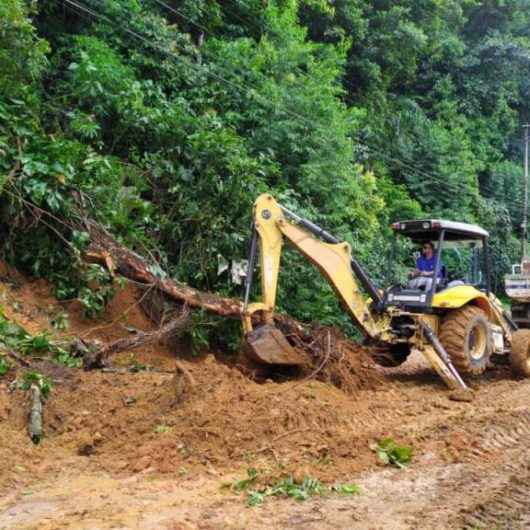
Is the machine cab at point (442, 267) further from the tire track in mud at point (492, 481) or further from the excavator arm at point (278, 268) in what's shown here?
the tire track in mud at point (492, 481)

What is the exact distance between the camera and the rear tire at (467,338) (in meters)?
8.41

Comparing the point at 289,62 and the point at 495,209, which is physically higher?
the point at 289,62

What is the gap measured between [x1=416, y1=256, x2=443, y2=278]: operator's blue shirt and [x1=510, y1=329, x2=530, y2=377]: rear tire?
1896 mm

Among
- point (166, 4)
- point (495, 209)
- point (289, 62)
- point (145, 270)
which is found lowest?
point (145, 270)

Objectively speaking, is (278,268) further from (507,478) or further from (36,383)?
(507,478)

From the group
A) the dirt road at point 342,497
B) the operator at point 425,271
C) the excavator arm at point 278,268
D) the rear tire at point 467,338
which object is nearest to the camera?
the dirt road at point 342,497

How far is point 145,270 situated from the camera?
865 cm

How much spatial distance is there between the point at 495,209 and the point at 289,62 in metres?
13.8

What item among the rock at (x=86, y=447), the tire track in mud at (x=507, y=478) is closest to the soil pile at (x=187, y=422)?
the rock at (x=86, y=447)

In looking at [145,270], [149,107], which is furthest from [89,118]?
[145,270]

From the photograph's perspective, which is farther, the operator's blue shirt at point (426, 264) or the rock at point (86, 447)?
the operator's blue shirt at point (426, 264)

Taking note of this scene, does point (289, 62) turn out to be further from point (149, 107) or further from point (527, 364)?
point (527, 364)

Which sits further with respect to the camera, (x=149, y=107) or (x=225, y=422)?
(x=149, y=107)

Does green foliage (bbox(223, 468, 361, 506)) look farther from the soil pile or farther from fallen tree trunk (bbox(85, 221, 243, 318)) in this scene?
fallen tree trunk (bbox(85, 221, 243, 318))
